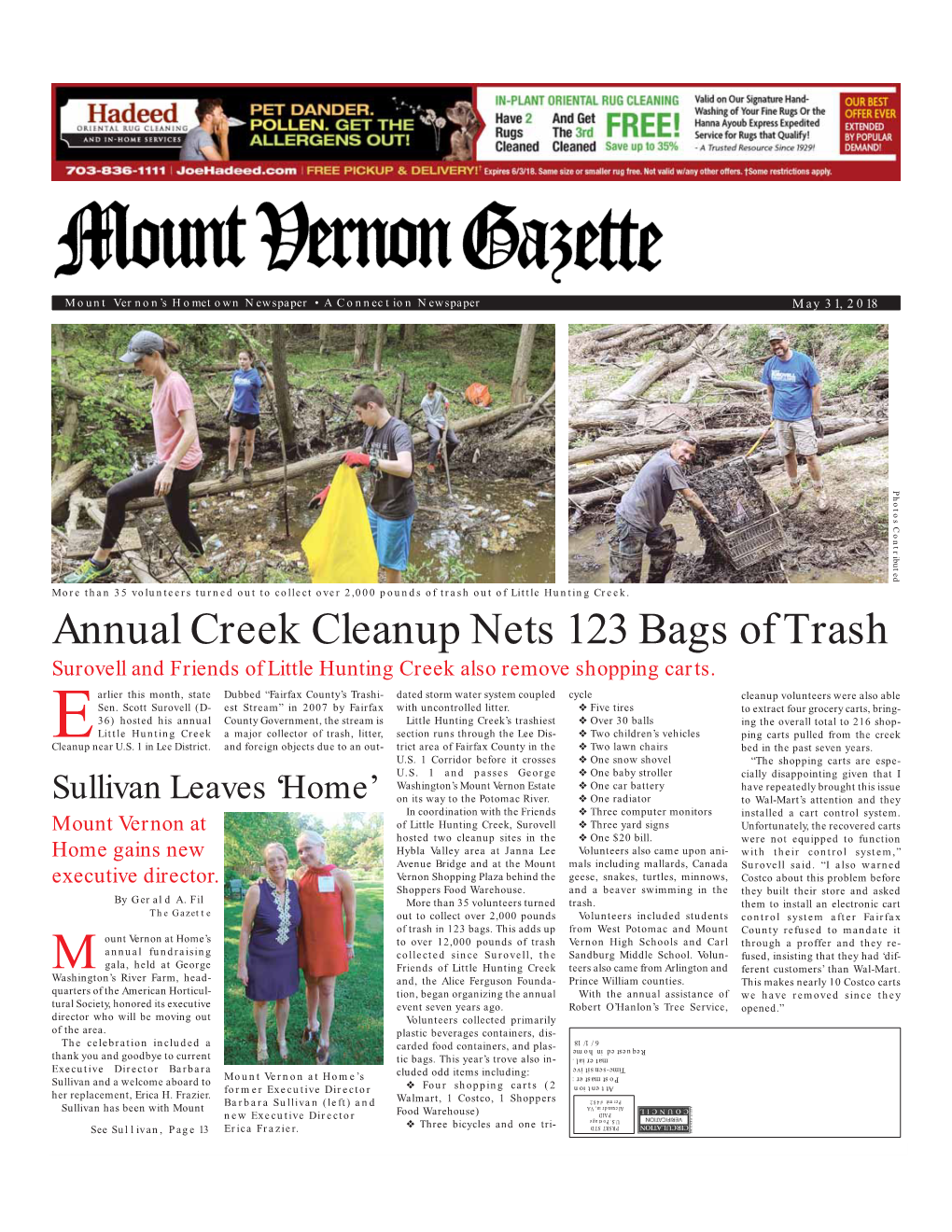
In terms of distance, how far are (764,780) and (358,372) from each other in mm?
3444

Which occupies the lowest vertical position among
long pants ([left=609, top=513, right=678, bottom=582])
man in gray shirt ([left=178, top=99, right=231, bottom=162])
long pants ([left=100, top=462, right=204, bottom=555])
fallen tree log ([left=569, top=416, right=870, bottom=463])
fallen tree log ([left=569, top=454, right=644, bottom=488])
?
long pants ([left=609, top=513, right=678, bottom=582])

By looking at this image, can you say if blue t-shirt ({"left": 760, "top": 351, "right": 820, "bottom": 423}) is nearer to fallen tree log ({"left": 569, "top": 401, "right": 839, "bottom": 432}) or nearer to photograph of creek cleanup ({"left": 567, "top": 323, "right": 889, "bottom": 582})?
photograph of creek cleanup ({"left": 567, "top": 323, "right": 889, "bottom": 582})

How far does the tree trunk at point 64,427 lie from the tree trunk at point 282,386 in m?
1.21

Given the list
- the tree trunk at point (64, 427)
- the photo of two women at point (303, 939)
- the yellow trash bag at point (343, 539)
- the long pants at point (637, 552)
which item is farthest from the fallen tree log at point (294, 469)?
the photo of two women at point (303, 939)

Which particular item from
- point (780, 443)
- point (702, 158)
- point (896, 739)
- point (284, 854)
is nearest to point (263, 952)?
point (284, 854)

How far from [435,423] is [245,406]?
120cm

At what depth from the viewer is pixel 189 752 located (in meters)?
5.19

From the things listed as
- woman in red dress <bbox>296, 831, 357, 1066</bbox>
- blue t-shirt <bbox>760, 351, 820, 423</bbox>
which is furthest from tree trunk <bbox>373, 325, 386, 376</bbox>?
woman in red dress <bbox>296, 831, 357, 1066</bbox>

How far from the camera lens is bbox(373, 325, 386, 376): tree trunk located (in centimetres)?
522

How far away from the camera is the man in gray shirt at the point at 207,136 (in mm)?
5195

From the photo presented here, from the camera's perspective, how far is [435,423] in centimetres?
548

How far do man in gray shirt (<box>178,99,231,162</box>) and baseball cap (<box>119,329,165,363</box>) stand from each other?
106 cm

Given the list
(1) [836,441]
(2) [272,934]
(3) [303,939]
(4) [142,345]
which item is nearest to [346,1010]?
(3) [303,939]

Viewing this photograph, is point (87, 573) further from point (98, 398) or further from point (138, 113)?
point (138, 113)
